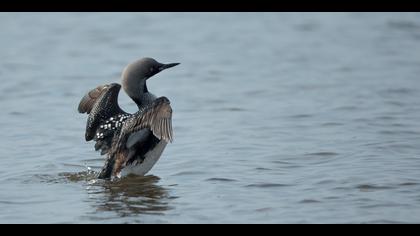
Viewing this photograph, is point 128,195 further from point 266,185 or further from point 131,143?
point 266,185

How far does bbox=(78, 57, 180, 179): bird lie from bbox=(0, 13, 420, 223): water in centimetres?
22

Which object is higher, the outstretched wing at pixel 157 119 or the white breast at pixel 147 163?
the outstretched wing at pixel 157 119

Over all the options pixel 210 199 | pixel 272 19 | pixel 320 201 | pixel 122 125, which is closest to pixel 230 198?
pixel 210 199

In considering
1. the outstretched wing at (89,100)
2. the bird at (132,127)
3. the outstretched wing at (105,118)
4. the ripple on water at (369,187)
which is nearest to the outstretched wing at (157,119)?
the bird at (132,127)

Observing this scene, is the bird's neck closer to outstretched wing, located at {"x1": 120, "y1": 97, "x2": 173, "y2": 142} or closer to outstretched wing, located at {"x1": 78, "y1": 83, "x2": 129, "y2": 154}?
outstretched wing, located at {"x1": 78, "y1": 83, "x2": 129, "y2": 154}

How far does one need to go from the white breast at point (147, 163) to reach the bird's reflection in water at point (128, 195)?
0.10 m

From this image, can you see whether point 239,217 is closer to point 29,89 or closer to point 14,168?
point 14,168

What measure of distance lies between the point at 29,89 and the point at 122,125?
5.37 m

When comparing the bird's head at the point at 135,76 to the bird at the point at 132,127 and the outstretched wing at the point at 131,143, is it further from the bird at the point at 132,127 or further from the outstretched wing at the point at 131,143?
the outstretched wing at the point at 131,143

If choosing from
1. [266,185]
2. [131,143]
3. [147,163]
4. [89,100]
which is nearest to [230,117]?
[89,100]

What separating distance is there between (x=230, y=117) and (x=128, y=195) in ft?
11.9

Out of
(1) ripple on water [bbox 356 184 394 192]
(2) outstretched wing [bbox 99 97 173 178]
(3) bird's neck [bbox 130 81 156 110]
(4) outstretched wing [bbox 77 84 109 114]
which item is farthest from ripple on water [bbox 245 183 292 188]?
(4) outstretched wing [bbox 77 84 109 114]

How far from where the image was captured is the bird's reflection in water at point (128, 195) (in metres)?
8.35

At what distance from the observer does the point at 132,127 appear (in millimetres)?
9086
